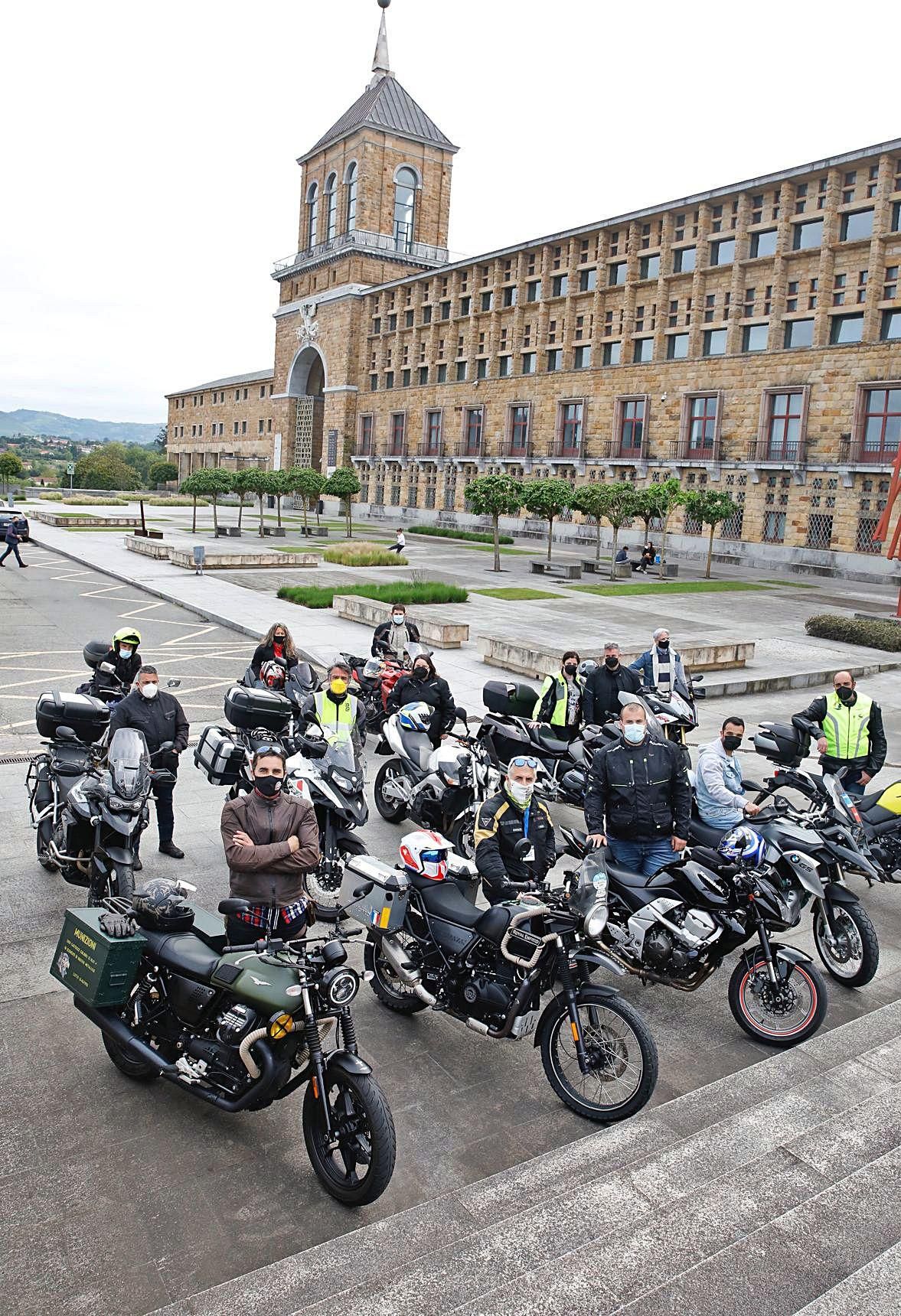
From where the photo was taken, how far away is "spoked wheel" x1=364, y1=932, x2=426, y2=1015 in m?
5.79

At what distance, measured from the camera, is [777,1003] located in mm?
5789

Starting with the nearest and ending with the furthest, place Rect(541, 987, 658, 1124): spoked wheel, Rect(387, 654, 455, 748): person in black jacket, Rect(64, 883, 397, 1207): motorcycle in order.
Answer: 1. Rect(64, 883, 397, 1207): motorcycle
2. Rect(541, 987, 658, 1124): spoked wheel
3. Rect(387, 654, 455, 748): person in black jacket

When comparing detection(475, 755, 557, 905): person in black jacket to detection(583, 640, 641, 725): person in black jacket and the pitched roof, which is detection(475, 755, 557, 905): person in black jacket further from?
the pitched roof

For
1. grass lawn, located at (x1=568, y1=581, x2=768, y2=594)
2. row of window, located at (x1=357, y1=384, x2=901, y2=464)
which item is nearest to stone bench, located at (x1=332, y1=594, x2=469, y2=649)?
grass lawn, located at (x1=568, y1=581, x2=768, y2=594)

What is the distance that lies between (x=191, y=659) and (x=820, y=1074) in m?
13.4

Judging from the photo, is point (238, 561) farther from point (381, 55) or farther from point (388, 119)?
point (381, 55)

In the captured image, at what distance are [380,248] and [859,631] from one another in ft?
196

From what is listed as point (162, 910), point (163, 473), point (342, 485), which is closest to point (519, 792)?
point (162, 910)

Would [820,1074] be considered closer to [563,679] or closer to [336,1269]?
[336,1269]

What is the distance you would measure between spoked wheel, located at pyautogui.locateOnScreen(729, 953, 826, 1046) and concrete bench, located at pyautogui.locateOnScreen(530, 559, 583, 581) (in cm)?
2906

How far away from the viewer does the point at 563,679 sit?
10062 mm

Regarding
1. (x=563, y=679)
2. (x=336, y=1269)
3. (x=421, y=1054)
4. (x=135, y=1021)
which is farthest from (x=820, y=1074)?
(x=563, y=679)

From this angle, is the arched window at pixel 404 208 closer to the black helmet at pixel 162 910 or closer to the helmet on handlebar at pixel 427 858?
the helmet on handlebar at pixel 427 858

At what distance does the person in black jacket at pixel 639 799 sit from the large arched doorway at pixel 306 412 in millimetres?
75404
